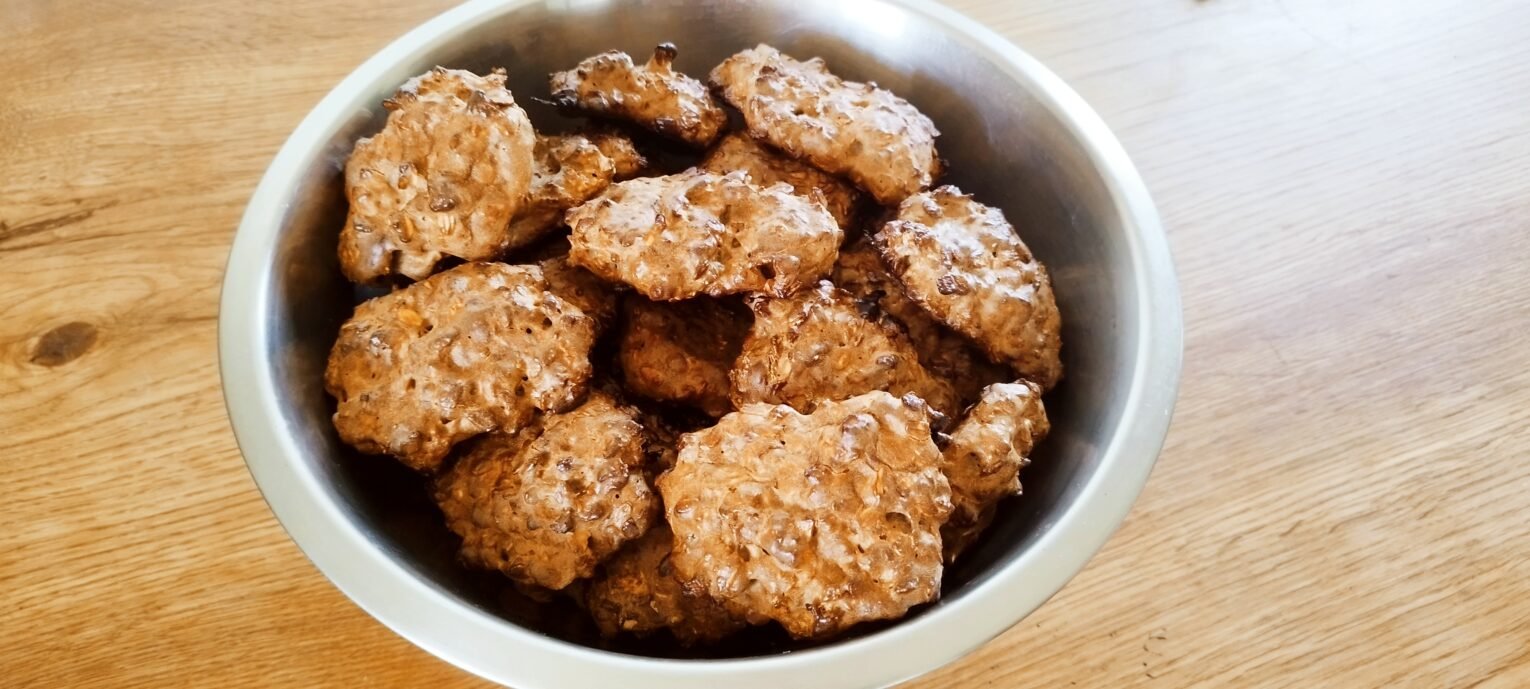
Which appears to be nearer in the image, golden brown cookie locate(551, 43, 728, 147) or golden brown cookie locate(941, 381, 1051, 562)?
golden brown cookie locate(941, 381, 1051, 562)

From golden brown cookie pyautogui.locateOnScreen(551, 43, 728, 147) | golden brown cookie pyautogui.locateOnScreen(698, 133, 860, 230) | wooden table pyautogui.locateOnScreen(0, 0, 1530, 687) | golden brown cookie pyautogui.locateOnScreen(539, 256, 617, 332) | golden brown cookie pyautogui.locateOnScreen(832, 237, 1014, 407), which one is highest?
golden brown cookie pyautogui.locateOnScreen(551, 43, 728, 147)

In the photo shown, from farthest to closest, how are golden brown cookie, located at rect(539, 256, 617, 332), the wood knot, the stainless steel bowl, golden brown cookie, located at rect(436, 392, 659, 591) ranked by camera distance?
1. the wood knot
2. golden brown cookie, located at rect(539, 256, 617, 332)
3. golden brown cookie, located at rect(436, 392, 659, 591)
4. the stainless steel bowl

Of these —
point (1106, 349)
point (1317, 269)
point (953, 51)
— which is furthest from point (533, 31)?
point (1317, 269)

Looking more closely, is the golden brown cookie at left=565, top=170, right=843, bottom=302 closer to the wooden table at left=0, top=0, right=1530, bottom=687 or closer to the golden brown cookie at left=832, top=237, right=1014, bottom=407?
the golden brown cookie at left=832, top=237, right=1014, bottom=407

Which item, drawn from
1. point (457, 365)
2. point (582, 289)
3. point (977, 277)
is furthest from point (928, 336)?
point (457, 365)

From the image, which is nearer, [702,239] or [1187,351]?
[702,239]

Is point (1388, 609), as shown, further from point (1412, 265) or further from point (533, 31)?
point (533, 31)

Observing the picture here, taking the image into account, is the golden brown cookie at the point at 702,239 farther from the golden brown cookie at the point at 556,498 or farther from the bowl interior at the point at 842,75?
the bowl interior at the point at 842,75

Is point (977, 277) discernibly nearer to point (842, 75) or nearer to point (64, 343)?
point (842, 75)

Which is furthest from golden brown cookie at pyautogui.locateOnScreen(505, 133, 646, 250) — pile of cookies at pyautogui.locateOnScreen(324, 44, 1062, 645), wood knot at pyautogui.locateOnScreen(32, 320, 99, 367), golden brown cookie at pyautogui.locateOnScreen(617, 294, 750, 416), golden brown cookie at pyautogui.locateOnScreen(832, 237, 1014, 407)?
wood knot at pyautogui.locateOnScreen(32, 320, 99, 367)
